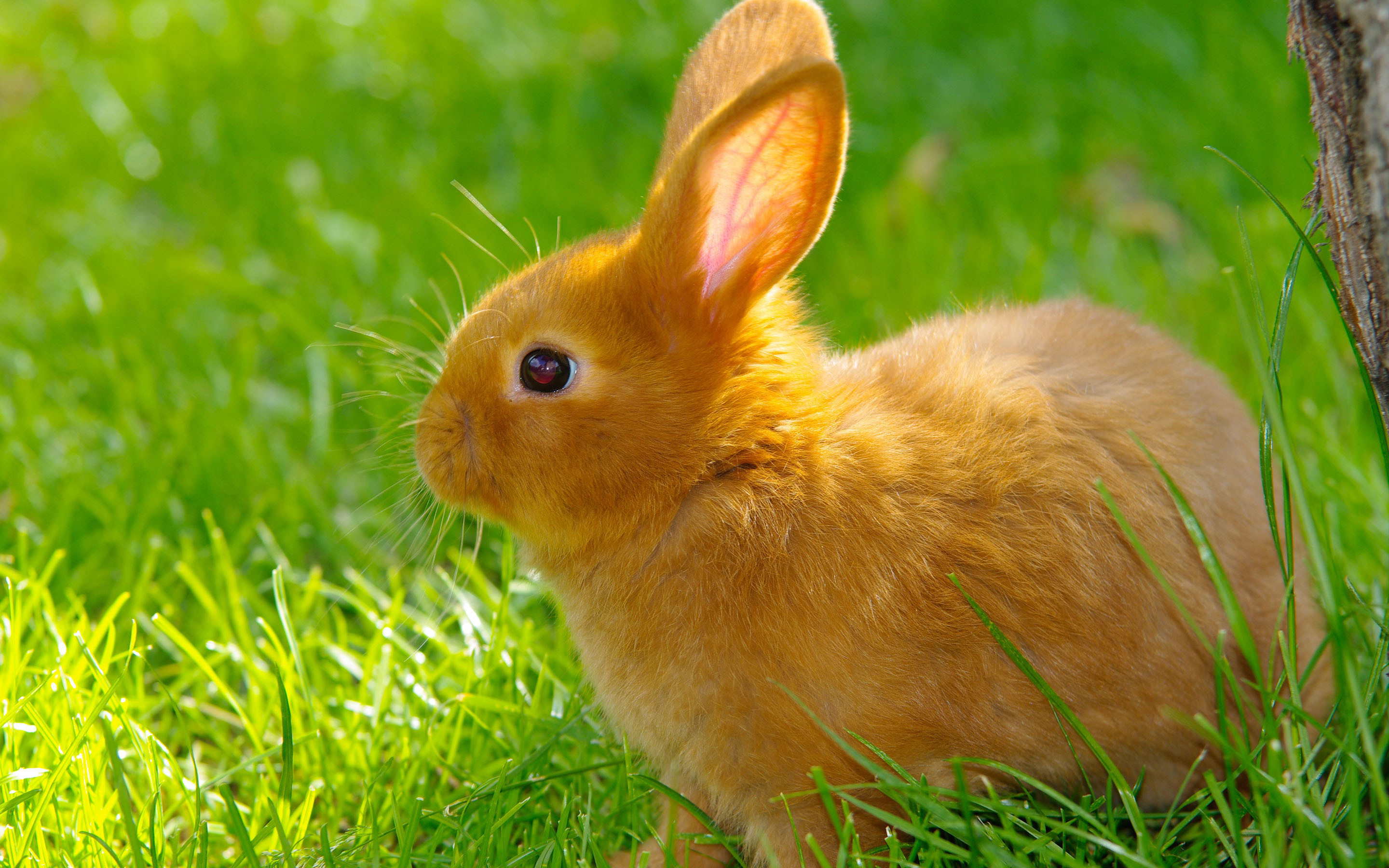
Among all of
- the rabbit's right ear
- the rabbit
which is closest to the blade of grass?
the rabbit

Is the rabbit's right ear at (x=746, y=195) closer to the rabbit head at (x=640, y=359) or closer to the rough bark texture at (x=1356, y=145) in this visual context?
the rabbit head at (x=640, y=359)

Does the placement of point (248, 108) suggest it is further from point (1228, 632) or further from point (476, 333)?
point (1228, 632)

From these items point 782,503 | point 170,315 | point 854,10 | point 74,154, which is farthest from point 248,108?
point 782,503

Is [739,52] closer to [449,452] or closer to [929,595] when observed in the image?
[449,452]

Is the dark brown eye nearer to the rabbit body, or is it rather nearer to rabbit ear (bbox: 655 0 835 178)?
the rabbit body

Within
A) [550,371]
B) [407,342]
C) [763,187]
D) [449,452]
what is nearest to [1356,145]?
[763,187]

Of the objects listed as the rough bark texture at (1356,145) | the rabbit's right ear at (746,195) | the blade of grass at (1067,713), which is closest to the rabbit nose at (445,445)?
the rabbit's right ear at (746,195)
